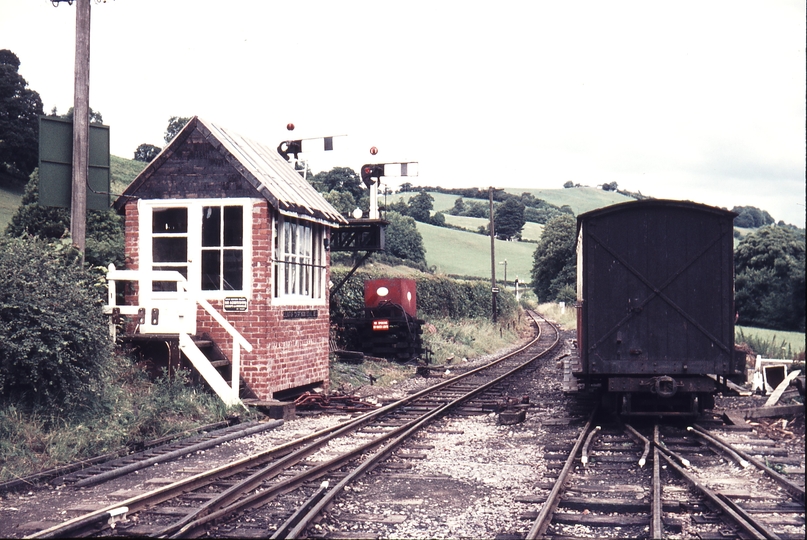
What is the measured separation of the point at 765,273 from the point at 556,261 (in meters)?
53.9

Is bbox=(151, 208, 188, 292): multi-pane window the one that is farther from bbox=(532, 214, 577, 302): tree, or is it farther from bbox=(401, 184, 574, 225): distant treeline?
bbox=(401, 184, 574, 225): distant treeline

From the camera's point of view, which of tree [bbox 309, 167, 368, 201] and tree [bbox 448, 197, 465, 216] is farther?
tree [bbox 448, 197, 465, 216]

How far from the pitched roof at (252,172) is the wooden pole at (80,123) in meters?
1.35

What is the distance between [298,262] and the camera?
13.9 m

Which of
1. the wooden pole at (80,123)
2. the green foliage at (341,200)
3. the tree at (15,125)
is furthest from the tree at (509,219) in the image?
the wooden pole at (80,123)

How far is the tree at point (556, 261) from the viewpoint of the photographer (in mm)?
70750

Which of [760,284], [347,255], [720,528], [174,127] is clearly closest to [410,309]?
[760,284]

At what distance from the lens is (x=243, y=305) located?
12.3 meters

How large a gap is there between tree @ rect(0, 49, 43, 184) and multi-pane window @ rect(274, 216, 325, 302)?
131 feet

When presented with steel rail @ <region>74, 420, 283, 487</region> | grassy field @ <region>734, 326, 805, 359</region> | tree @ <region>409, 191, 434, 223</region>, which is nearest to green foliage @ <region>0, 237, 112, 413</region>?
steel rail @ <region>74, 420, 283, 487</region>

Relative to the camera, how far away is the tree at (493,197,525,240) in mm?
100062

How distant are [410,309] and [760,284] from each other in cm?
1053

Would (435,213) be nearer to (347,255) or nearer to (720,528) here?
(347,255)

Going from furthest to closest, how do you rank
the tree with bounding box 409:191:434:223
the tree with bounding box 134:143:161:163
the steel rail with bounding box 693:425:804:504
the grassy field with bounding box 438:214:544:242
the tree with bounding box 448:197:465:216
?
the tree with bounding box 448:197:465:216 → the grassy field with bounding box 438:214:544:242 → the tree with bounding box 409:191:434:223 → the tree with bounding box 134:143:161:163 → the steel rail with bounding box 693:425:804:504
